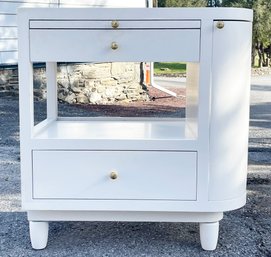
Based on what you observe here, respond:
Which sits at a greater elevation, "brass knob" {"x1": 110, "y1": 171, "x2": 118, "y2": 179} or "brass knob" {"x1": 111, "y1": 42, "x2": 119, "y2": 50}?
"brass knob" {"x1": 111, "y1": 42, "x2": 119, "y2": 50}

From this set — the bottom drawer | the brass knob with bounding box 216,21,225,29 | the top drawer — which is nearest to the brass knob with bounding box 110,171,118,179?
the bottom drawer

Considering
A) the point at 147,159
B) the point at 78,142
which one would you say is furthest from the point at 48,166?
the point at 147,159

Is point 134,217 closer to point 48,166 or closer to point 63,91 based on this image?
point 48,166

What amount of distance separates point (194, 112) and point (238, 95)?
41 cm

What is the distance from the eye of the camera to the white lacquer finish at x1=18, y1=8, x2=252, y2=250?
2.30m

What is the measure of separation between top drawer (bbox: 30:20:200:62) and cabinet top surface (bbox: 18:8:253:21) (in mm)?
22

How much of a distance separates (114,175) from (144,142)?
0.21 metres

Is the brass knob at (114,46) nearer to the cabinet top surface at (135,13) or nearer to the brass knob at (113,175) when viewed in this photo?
the cabinet top surface at (135,13)

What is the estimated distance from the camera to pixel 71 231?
279cm

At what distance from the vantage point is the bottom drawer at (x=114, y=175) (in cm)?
240

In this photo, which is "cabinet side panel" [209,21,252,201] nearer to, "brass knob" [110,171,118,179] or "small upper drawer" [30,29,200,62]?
"small upper drawer" [30,29,200,62]

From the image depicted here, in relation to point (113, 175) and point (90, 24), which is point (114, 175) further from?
point (90, 24)

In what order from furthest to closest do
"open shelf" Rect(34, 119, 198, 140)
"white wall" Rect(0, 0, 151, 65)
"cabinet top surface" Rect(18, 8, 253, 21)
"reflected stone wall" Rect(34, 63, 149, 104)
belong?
"reflected stone wall" Rect(34, 63, 149, 104), "white wall" Rect(0, 0, 151, 65), "open shelf" Rect(34, 119, 198, 140), "cabinet top surface" Rect(18, 8, 253, 21)

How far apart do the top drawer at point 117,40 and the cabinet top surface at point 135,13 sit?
22 millimetres
